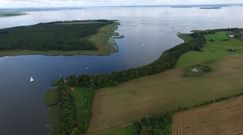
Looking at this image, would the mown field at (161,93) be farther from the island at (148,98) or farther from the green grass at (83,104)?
the green grass at (83,104)

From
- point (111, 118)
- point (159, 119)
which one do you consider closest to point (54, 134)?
point (111, 118)

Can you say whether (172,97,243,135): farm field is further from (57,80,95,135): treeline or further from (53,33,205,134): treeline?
(53,33,205,134): treeline

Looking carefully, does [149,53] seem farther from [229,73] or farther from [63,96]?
[63,96]

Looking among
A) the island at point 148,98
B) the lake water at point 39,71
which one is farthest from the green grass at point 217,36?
the island at point 148,98

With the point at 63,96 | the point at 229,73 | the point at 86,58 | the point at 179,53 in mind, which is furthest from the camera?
the point at 86,58

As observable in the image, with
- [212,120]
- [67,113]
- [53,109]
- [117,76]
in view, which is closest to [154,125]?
[212,120]

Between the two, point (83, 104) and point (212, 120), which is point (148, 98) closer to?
point (83, 104)

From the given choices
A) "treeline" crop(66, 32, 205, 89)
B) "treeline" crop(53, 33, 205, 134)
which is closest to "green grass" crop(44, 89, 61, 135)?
"treeline" crop(53, 33, 205, 134)

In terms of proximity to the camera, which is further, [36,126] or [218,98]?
[218,98]
